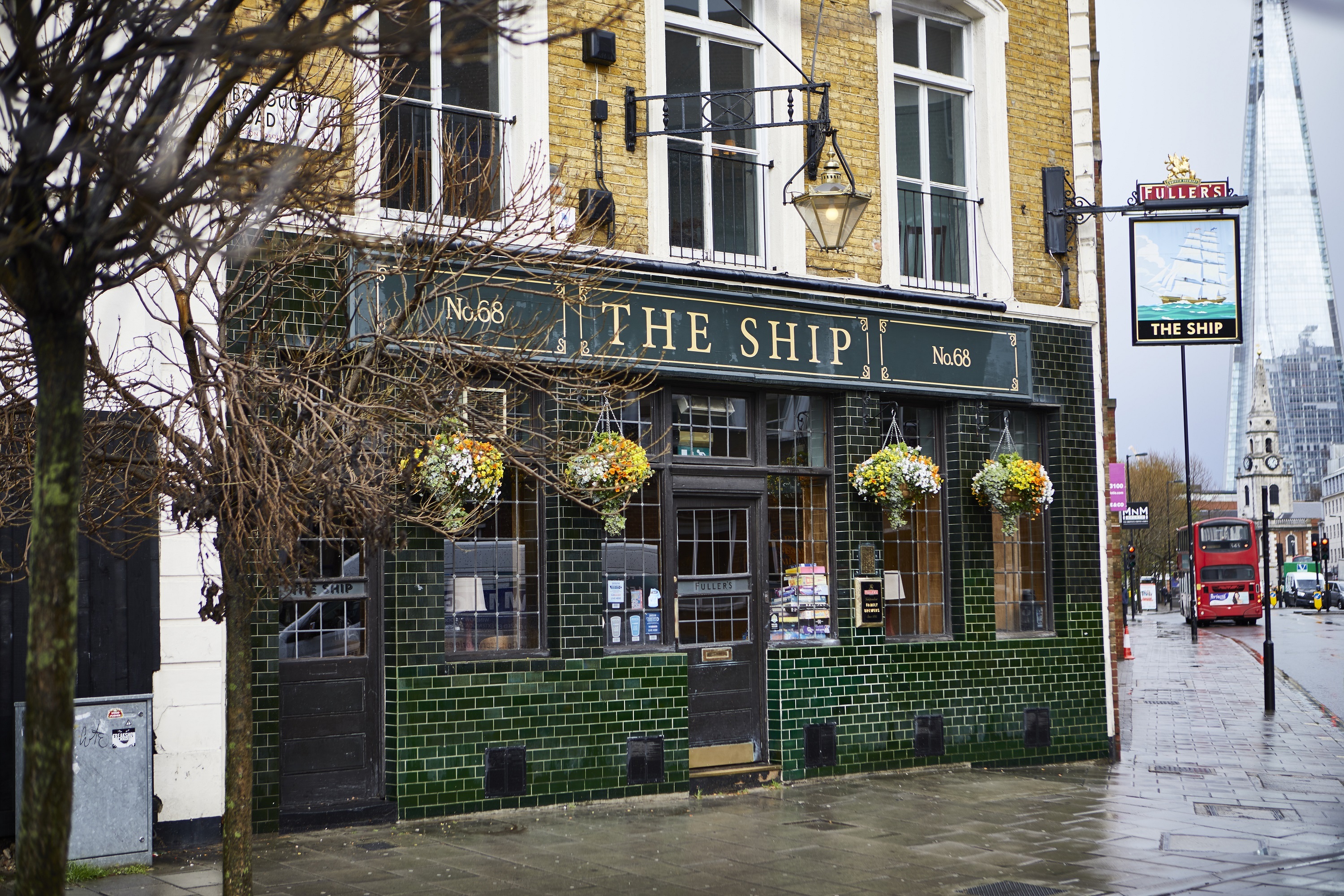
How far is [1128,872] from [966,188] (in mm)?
7855

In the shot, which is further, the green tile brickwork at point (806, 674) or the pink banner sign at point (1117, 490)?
the pink banner sign at point (1117, 490)

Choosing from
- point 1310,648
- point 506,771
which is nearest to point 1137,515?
point 1310,648

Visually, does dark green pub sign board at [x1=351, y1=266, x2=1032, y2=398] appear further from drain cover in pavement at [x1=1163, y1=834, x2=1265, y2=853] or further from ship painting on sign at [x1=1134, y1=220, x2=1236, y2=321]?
drain cover in pavement at [x1=1163, y1=834, x2=1265, y2=853]

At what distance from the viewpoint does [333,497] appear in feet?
20.5

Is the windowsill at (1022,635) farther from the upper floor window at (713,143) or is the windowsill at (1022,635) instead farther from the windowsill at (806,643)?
the upper floor window at (713,143)

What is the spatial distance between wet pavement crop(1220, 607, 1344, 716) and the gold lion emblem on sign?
10.0 m

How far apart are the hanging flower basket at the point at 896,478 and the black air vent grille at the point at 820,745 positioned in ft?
6.71

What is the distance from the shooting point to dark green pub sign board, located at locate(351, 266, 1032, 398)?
10.4 m

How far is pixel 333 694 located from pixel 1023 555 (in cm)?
759

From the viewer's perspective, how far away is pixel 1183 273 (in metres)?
14.7

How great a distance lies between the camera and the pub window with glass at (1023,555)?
553 inches

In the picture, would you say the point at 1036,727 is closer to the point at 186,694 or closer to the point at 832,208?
the point at 832,208

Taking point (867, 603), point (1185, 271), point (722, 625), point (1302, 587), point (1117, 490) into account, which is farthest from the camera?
point (1302, 587)

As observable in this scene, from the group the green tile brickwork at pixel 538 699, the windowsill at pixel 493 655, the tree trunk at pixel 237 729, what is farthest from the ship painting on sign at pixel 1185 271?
the tree trunk at pixel 237 729
